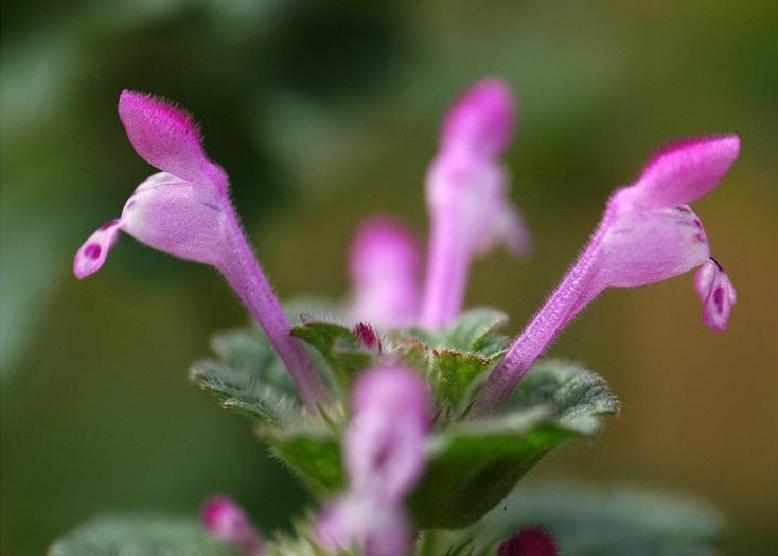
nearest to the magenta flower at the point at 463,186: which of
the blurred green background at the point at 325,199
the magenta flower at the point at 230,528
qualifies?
the magenta flower at the point at 230,528

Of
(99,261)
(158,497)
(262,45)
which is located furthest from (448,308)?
(158,497)

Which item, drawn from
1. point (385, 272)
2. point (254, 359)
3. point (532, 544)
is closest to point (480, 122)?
point (385, 272)

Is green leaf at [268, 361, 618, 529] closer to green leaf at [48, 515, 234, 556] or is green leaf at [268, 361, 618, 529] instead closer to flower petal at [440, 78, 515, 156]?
green leaf at [48, 515, 234, 556]

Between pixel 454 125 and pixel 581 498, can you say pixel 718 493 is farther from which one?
pixel 454 125

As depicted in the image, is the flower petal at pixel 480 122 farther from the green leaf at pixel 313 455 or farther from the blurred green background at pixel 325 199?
Answer: the green leaf at pixel 313 455

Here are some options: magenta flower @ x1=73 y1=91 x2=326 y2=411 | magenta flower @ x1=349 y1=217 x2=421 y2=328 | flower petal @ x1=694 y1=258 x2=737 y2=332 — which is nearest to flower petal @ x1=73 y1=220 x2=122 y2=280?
magenta flower @ x1=73 y1=91 x2=326 y2=411
